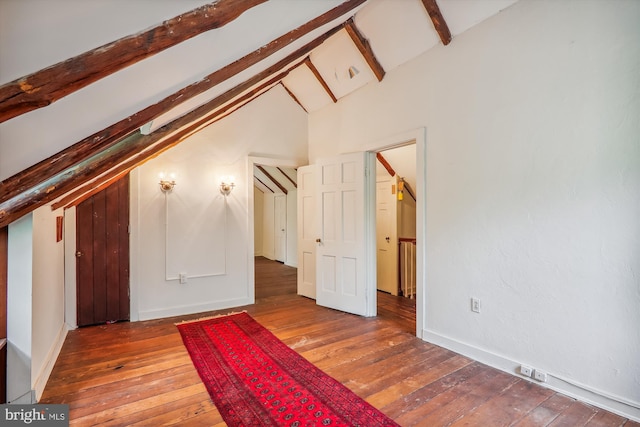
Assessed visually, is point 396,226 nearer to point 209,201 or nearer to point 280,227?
point 209,201

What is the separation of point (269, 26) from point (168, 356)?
111 inches

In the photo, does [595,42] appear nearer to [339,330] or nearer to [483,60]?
[483,60]

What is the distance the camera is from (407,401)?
80.8 inches

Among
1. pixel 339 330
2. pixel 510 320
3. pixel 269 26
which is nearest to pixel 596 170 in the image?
pixel 510 320

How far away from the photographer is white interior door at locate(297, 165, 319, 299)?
461 cm

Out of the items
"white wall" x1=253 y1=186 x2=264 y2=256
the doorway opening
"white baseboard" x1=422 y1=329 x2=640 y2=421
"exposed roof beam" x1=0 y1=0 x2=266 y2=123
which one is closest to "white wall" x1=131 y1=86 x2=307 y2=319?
the doorway opening

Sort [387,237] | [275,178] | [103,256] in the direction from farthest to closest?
[275,178] < [387,237] < [103,256]

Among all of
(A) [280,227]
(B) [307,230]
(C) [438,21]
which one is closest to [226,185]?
(B) [307,230]

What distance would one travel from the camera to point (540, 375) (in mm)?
2262

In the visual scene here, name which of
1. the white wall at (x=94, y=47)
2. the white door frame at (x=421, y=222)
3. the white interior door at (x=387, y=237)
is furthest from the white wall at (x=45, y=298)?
the white interior door at (x=387, y=237)

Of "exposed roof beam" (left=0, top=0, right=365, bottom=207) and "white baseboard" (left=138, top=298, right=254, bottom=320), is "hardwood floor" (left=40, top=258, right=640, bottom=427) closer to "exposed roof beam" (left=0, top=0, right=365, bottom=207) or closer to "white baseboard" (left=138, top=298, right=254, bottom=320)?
"white baseboard" (left=138, top=298, right=254, bottom=320)

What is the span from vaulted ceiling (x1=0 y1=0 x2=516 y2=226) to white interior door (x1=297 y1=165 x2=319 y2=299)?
2026 mm

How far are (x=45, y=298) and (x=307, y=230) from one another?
312 cm

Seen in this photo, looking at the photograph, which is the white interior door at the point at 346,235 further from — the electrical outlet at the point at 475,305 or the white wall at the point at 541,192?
the electrical outlet at the point at 475,305
